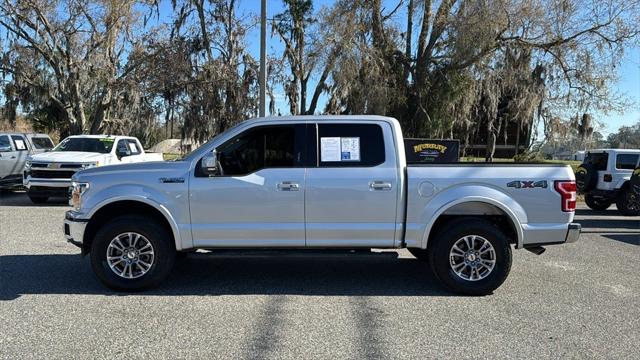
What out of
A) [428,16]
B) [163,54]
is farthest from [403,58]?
[163,54]

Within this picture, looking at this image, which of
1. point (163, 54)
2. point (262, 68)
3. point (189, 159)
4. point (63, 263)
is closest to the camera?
point (189, 159)

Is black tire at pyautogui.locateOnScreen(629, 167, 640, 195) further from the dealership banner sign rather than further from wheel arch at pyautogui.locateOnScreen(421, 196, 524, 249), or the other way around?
wheel arch at pyautogui.locateOnScreen(421, 196, 524, 249)

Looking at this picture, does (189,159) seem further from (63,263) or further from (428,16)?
(428,16)

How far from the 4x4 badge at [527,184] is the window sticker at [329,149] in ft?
6.41

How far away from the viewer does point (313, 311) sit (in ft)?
17.7

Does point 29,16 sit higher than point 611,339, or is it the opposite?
point 29,16

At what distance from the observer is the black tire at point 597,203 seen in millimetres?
15584

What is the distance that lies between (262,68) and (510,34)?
10601 mm

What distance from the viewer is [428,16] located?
21.8 meters

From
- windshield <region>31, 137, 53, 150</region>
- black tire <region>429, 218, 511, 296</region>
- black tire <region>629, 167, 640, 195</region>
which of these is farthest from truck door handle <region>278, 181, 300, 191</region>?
windshield <region>31, 137, 53, 150</region>

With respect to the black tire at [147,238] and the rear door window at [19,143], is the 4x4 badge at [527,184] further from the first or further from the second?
the rear door window at [19,143]

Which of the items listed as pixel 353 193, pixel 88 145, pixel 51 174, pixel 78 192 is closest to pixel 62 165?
pixel 51 174

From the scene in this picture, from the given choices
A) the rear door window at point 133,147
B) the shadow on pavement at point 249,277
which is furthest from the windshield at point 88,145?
the shadow on pavement at point 249,277

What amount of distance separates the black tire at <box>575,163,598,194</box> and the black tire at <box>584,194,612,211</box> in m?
0.65
